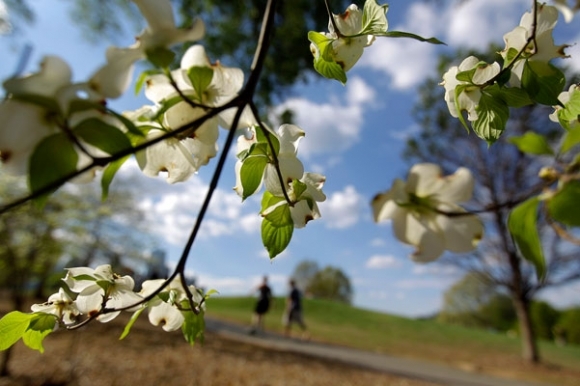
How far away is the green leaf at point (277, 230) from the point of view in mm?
276

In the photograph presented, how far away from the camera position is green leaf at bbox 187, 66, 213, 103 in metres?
0.23

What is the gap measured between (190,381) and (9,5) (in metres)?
4.09

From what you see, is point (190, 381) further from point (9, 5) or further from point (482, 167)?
point (482, 167)

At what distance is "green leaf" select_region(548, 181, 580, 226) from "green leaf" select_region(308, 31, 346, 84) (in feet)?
0.58

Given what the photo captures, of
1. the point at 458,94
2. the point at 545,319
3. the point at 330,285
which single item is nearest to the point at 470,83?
the point at 458,94

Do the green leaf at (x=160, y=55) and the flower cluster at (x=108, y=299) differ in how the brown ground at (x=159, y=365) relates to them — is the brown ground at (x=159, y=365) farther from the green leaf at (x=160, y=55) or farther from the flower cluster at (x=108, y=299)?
the green leaf at (x=160, y=55)

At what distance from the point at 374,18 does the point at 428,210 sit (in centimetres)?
15

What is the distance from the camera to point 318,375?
3279 millimetres

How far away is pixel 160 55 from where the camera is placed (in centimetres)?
20

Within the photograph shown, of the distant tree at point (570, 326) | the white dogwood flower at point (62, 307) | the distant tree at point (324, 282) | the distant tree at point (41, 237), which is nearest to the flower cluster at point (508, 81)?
the white dogwood flower at point (62, 307)

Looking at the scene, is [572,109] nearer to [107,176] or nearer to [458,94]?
[458,94]

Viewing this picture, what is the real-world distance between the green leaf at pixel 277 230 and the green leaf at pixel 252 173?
2 cm

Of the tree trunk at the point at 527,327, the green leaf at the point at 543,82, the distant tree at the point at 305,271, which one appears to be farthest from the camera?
the distant tree at the point at 305,271

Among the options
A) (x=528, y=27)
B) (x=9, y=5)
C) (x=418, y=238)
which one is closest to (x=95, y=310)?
(x=418, y=238)
